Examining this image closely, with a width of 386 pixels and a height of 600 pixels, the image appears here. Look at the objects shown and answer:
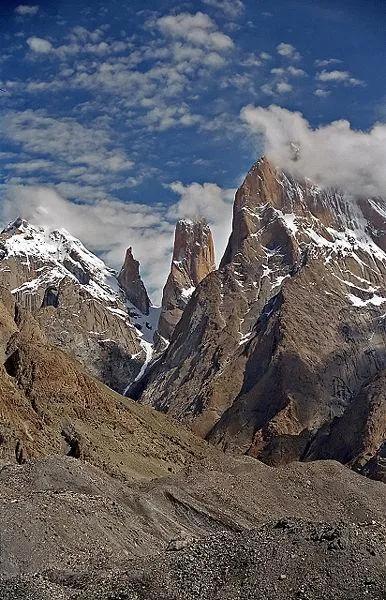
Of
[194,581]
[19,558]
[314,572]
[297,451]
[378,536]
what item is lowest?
[19,558]

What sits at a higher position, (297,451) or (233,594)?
(297,451)

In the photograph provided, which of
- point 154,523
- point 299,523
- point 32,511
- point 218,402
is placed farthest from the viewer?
point 218,402

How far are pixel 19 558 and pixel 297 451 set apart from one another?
115588mm

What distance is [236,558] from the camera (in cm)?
3775

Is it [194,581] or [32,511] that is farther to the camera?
[32,511]

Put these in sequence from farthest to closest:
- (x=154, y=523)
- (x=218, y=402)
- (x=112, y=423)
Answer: (x=218, y=402) → (x=112, y=423) → (x=154, y=523)

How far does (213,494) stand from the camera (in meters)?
72.4

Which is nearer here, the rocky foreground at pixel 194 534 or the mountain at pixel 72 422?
the rocky foreground at pixel 194 534

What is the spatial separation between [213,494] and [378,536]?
3539 cm

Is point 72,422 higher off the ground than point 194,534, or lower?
higher

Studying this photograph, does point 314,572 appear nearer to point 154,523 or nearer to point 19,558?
point 19,558

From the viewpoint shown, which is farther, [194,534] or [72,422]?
[72,422]

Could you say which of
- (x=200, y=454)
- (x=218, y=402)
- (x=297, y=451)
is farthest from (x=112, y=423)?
(x=218, y=402)

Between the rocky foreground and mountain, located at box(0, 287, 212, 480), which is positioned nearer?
the rocky foreground
